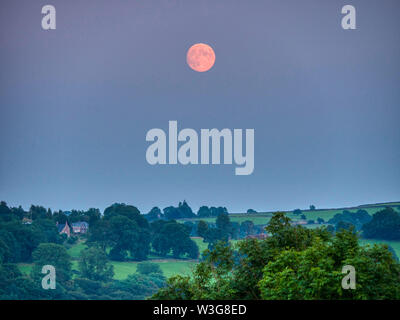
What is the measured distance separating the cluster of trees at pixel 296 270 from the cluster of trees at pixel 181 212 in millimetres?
136825

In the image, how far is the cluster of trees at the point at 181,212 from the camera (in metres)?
164

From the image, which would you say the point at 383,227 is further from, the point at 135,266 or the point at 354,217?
the point at 135,266

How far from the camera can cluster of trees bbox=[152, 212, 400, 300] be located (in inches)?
653

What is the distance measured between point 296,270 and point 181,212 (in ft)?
483

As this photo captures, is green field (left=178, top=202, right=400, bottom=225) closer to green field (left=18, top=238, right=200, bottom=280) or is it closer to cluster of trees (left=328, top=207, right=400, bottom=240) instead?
cluster of trees (left=328, top=207, right=400, bottom=240)

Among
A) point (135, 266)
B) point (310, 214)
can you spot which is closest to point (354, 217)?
point (310, 214)

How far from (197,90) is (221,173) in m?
34.5

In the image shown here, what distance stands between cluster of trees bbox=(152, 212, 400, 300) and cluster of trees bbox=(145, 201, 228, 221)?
13683 centimetres

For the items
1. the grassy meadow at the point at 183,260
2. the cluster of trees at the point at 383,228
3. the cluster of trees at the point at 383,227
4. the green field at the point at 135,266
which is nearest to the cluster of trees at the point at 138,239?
the green field at the point at 135,266

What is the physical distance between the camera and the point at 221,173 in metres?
190

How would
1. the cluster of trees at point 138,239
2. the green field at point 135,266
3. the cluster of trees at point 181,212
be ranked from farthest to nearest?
1. the cluster of trees at point 181,212
2. the cluster of trees at point 138,239
3. the green field at point 135,266

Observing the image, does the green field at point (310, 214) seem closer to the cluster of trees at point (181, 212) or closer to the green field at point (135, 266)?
the cluster of trees at point (181, 212)

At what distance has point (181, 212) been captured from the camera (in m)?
166

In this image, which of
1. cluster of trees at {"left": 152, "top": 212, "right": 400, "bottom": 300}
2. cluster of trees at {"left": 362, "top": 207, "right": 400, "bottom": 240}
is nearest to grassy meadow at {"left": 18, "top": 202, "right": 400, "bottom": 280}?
cluster of trees at {"left": 362, "top": 207, "right": 400, "bottom": 240}
